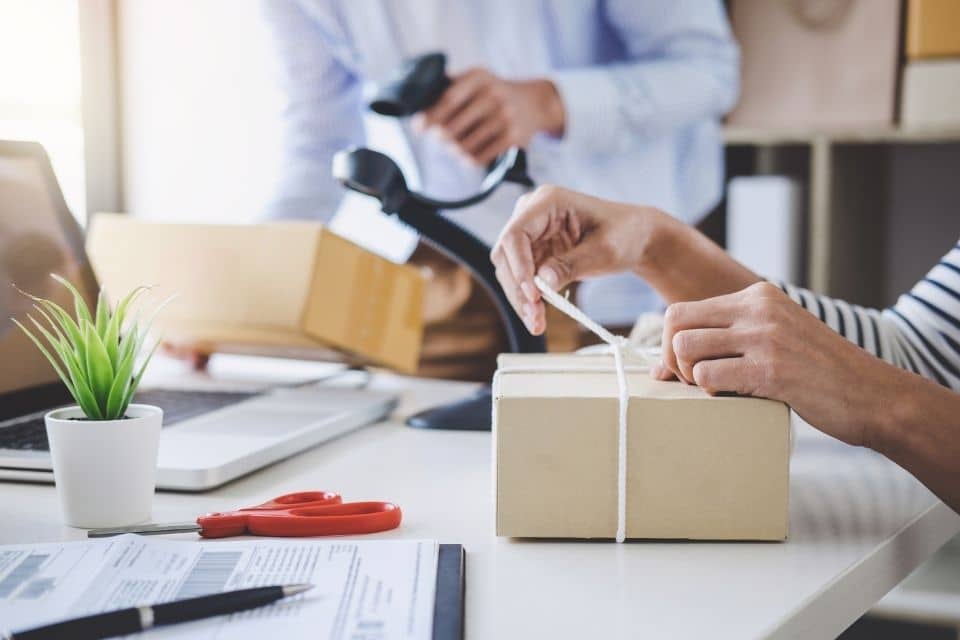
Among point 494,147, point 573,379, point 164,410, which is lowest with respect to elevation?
point 164,410

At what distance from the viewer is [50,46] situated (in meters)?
1.95

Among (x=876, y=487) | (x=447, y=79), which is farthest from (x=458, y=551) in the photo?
(x=447, y=79)

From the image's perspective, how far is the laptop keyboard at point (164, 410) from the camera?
0.87m

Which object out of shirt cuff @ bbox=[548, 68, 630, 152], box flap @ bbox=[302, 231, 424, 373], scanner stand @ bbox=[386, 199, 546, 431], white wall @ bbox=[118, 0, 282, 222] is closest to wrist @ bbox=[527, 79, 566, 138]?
shirt cuff @ bbox=[548, 68, 630, 152]

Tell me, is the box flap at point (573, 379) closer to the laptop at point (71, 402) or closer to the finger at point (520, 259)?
the finger at point (520, 259)

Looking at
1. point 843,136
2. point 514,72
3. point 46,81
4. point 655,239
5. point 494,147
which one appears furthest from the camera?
point 843,136

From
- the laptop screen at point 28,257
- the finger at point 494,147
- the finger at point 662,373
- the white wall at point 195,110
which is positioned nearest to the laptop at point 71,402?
the laptop screen at point 28,257

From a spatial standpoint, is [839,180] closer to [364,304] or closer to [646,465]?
[364,304]

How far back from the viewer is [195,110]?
7.38ft

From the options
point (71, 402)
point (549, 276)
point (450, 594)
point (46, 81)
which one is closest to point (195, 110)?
point (46, 81)

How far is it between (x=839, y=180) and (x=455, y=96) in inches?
47.3

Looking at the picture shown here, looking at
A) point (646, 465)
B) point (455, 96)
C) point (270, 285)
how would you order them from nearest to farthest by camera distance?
point (646, 465), point (270, 285), point (455, 96)

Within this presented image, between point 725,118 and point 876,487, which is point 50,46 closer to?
point 725,118

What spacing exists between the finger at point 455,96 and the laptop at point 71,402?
380 mm
